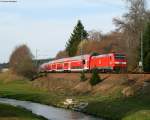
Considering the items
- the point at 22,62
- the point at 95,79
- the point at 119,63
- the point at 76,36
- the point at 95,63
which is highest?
the point at 76,36

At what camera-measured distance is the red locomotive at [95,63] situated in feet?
269

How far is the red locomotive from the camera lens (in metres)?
81.9

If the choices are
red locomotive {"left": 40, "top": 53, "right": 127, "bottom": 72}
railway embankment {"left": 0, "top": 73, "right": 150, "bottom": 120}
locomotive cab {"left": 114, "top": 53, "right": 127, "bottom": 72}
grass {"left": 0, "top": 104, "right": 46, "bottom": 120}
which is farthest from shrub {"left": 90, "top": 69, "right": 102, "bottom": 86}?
grass {"left": 0, "top": 104, "right": 46, "bottom": 120}

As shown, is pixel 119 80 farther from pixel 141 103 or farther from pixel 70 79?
pixel 70 79

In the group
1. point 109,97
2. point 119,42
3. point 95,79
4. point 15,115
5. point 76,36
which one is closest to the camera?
point 15,115

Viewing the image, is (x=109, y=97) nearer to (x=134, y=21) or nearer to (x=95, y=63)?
(x=95, y=63)

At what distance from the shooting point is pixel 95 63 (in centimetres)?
9019

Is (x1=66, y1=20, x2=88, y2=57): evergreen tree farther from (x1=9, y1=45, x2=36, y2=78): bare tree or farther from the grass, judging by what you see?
the grass

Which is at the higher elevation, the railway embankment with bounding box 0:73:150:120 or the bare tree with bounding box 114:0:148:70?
the bare tree with bounding box 114:0:148:70

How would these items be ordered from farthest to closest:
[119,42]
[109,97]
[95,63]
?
[119,42] < [95,63] < [109,97]

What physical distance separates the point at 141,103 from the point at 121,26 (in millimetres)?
62819

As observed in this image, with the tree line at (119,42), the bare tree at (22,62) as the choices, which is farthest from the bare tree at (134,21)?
the bare tree at (22,62)

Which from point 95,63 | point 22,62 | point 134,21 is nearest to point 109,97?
point 95,63

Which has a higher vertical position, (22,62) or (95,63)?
(22,62)
